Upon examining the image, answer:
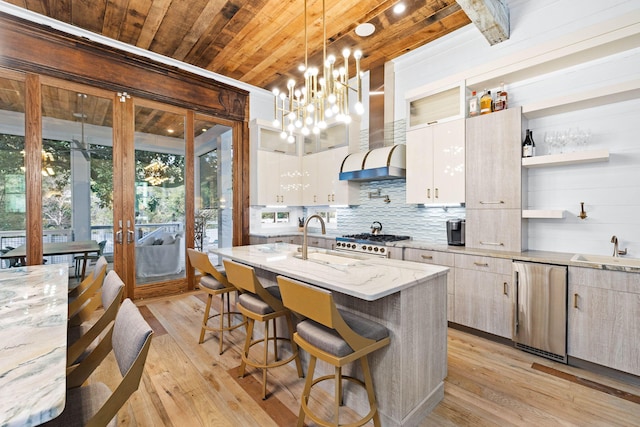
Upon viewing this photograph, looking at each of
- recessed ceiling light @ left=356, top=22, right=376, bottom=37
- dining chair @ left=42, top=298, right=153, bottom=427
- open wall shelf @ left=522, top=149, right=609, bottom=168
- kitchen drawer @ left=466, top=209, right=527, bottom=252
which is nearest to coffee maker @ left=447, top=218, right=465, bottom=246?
kitchen drawer @ left=466, top=209, right=527, bottom=252

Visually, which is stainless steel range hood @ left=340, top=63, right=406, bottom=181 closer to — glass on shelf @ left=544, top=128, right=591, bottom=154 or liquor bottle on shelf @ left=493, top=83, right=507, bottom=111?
liquor bottle on shelf @ left=493, top=83, right=507, bottom=111

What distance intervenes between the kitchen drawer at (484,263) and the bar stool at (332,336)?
1.66m

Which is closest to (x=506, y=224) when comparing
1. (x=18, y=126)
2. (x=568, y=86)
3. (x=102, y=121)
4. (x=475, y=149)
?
(x=475, y=149)

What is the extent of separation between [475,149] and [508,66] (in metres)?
0.85

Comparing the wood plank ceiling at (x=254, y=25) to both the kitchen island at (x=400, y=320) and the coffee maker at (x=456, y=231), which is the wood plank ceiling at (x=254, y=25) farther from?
the kitchen island at (x=400, y=320)

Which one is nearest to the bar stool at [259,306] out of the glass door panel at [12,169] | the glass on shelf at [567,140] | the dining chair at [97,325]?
the dining chair at [97,325]

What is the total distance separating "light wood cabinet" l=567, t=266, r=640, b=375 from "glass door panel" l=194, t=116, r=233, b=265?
418cm

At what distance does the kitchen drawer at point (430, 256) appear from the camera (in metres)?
3.05

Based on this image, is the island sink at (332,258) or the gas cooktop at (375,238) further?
the gas cooktop at (375,238)

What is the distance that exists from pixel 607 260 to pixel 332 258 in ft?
7.48

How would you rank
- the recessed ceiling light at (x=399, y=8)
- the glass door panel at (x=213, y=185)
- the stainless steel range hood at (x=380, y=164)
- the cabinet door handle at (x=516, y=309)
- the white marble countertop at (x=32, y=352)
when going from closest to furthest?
the white marble countertop at (x=32, y=352) < the cabinet door handle at (x=516, y=309) < the recessed ceiling light at (x=399, y=8) < the stainless steel range hood at (x=380, y=164) < the glass door panel at (x=213, y=185)

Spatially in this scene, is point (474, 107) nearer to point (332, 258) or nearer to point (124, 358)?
point (332, 258)

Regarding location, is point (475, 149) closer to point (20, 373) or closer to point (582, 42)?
point (582, 42)

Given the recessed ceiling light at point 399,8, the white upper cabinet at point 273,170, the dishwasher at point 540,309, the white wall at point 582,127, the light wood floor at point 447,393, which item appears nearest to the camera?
the light wood floor at point 447,393
